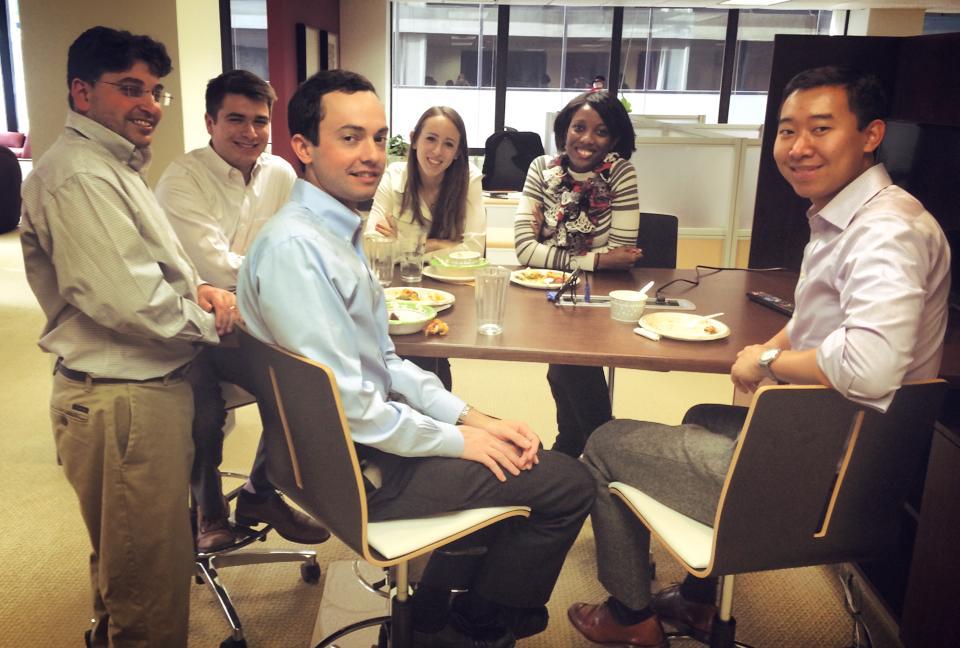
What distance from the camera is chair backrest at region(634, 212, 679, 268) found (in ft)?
9.65

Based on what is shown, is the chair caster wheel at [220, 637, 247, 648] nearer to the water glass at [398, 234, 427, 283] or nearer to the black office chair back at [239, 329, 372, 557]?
the black office chair back at [239, 329, 372, 557]

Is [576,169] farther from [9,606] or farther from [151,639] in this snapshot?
[9,606]

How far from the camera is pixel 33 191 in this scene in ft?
5.03

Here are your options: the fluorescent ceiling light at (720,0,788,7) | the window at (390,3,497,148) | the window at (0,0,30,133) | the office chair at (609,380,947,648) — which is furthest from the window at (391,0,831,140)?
the office chair at (609,380,947,648)

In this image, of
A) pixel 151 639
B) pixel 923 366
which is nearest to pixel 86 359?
pixel 151 639

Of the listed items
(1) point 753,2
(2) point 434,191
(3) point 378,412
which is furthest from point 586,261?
(1) point 753,2

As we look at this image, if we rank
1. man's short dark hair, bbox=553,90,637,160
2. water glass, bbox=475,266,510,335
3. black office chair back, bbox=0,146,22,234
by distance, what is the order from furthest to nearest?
1. black office chair back, bbox=0,146,22,234
2. man's short dark hair, bbox=553,90,637,160
3. water glass, bbox=475,266,510,335

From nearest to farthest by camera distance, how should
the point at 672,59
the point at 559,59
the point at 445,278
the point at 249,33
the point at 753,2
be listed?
1. the point at 445,278
2. the point at 753,2
3. the point at 249,33
4. the point at 559,59
5. the point at 672,59

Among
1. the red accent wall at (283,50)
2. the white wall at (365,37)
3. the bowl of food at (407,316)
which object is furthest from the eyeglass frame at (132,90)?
the white wall at (365,37)

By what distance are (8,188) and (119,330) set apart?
628 cm

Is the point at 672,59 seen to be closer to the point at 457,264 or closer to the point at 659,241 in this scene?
the point at 659,241

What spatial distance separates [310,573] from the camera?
2184 mm

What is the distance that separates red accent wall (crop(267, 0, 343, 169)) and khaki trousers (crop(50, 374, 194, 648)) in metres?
4.26

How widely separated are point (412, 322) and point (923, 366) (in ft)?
3.32
